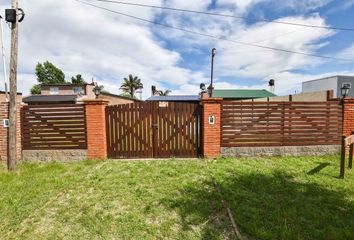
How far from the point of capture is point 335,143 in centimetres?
806

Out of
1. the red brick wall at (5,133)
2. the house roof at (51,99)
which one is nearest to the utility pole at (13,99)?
the red brick wall at (5,133)

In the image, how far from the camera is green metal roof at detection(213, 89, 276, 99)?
1231 inches

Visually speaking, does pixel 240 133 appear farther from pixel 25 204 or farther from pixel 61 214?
pixel 25 204

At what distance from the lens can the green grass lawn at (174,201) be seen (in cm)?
371

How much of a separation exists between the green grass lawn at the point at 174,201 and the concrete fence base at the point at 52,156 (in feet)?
2.22

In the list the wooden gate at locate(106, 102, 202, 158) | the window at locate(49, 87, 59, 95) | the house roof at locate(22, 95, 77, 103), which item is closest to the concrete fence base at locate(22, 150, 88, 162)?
the wooden gate at locate(106, 102, 202, 158)

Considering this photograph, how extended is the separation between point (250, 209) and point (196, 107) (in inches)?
165

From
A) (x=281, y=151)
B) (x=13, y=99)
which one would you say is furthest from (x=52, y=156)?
(x=281, y=151)

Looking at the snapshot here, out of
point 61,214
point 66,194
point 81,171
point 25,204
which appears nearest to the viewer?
point 61,214

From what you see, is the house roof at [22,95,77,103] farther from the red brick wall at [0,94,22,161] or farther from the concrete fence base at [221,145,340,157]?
the concrete fence base at [221,145,340,157]

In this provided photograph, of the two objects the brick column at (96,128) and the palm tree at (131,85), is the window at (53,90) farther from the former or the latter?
the brick column at (96,128)

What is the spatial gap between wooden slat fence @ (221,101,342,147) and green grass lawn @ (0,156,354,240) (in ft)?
3.57

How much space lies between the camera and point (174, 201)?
183 inches

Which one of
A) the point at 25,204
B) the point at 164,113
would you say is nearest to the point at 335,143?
the point at 164,113
